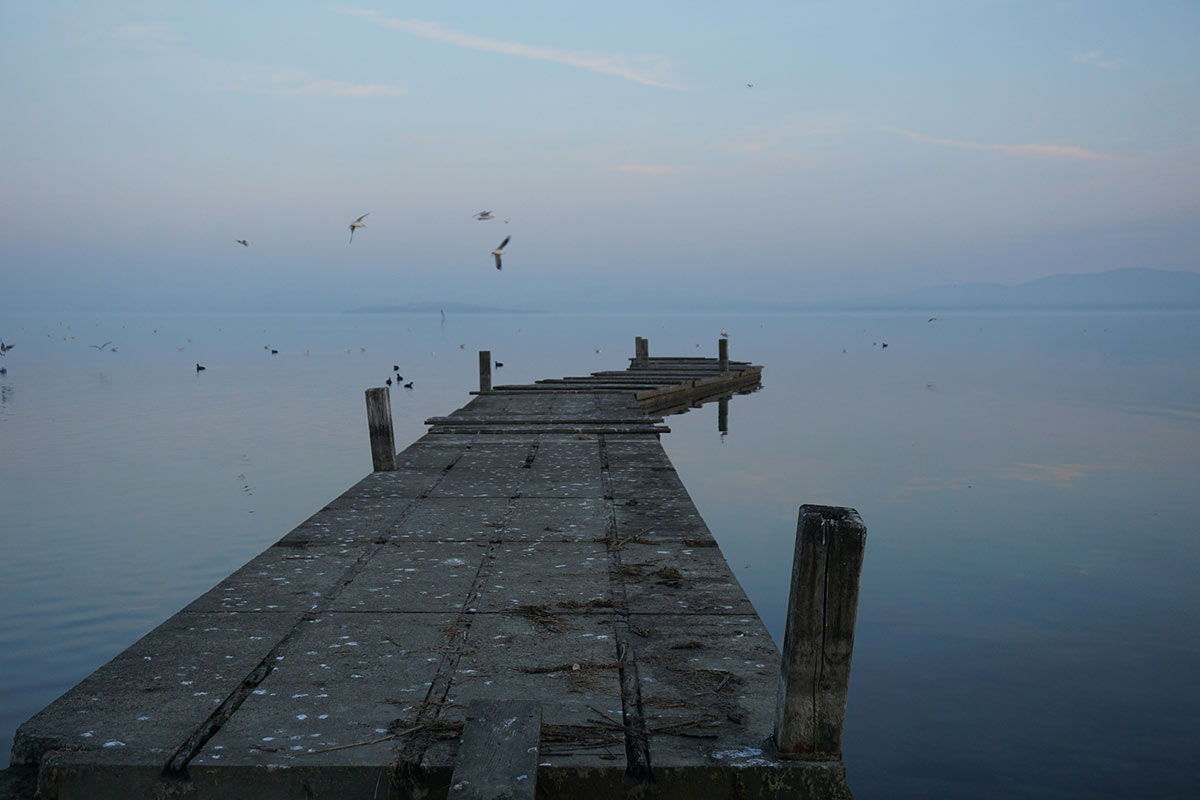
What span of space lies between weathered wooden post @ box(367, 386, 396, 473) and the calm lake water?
3.38 meters

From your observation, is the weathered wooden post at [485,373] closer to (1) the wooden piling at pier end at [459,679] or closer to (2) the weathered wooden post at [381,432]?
(2) the weathered wooden post at [381,432]

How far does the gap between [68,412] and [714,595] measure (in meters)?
36.7

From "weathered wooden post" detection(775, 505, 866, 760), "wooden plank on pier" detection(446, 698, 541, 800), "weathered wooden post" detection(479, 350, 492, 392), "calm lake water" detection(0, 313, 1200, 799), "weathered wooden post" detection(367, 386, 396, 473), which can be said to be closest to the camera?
"wooden plank on pier" detection(446, 698, 541, 800)

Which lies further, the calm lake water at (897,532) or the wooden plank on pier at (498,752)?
the calm lake water at (897,532)

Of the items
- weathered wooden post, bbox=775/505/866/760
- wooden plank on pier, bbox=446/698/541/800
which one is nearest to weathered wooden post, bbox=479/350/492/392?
wooden plank on pier, bbox=446/698/541/800

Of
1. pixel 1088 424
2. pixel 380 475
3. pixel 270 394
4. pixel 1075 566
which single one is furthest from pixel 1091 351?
pixel 380 475

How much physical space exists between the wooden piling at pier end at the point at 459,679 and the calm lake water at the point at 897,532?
2.89 m

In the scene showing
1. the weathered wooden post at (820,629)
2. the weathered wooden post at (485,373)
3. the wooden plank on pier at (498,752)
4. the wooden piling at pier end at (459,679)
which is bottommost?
the weathered wooden post at (485,373)

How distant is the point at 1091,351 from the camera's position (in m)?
75.7

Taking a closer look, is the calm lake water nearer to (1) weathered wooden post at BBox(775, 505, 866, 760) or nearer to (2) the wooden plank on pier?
(1) weathered wooden post at BBox(775, 505, 866, 760)

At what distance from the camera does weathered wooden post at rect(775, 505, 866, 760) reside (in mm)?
4637

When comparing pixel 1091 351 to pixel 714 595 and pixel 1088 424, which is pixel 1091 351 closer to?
→ pixel 1088 424

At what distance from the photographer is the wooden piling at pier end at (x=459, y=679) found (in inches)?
183

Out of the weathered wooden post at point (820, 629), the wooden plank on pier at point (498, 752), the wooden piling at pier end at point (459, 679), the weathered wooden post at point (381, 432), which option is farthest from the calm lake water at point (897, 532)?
the wooden plank on pier at point (498, 752)
